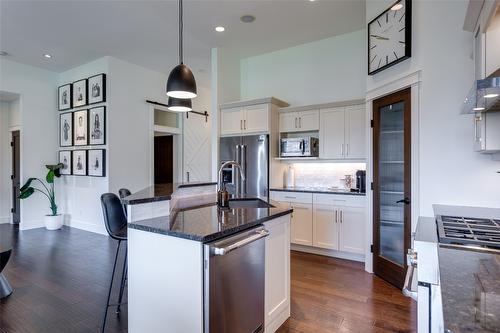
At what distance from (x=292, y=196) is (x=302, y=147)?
790 mm

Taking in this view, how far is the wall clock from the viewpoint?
9.34 feet

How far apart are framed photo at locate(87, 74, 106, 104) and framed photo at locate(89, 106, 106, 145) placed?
0.58ft

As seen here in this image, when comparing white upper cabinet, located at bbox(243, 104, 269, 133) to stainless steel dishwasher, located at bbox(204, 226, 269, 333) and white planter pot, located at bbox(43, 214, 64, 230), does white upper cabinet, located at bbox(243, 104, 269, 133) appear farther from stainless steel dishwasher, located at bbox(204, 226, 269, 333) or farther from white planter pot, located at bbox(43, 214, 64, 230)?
white planter pot, located at bbox(43, 214, 64, 230)

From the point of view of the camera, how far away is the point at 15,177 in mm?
6461

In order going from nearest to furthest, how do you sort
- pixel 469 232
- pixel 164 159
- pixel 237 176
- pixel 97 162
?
pixel 469 232 < pixel 237 176 < pixel 97 162 < pixel 164 159

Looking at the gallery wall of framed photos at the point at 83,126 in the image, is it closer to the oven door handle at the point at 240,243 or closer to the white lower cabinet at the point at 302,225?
the white lower cabinet at the point at 302,225

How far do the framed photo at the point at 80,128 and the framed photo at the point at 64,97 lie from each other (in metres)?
0.36

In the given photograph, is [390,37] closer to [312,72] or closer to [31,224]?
[312,72]

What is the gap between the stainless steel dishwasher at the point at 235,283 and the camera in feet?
5.10

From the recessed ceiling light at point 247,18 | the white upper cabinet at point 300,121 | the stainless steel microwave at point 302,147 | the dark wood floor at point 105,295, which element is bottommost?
the dark wood floor at point 105,295

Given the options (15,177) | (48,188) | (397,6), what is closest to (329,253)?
(397,6)

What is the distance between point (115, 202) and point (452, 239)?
7.99 ft

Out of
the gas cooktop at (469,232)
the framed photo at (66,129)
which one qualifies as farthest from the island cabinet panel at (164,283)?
the framed photo at (66,129)

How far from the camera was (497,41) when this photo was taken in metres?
1.62
